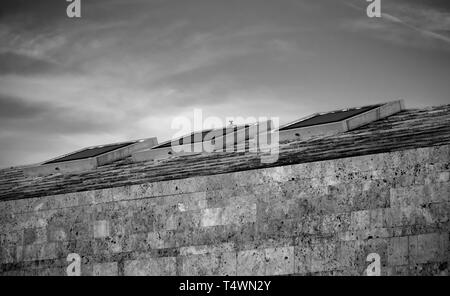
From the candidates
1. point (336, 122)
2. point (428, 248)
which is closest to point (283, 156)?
point (336, 122)

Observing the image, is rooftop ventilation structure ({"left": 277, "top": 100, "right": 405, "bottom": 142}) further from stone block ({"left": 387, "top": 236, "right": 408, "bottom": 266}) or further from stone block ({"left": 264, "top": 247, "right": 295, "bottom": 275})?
stone block ({"left": 387, "top": 236, "right": 408, "bottom": 266})

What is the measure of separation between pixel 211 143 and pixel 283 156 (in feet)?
12.6

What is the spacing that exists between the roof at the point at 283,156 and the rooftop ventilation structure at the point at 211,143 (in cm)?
47

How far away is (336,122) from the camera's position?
70.8 ft

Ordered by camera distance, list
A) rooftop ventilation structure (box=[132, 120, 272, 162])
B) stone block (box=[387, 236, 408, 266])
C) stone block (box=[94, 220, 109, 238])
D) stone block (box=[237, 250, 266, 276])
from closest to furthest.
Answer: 1. stone block (box=[387, 236, 408, 266])
2. stone block (box=[237, 250, 266, 276])
3. stone block (box=[94, 220, 109, 238])
4. rooftop ventilation structure (box=[132, 120, 272, 162])

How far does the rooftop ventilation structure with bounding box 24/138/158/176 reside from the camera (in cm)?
2456

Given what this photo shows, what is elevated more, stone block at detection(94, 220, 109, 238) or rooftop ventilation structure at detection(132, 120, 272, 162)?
rooftop ventilation structure at detection(132, 120, 272, 162)

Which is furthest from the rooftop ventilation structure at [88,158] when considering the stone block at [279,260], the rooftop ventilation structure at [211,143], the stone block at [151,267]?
the stone block at [279,260]

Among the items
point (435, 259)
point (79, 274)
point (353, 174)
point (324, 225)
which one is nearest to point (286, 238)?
point (324, 225)

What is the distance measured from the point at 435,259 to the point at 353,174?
8.73ft

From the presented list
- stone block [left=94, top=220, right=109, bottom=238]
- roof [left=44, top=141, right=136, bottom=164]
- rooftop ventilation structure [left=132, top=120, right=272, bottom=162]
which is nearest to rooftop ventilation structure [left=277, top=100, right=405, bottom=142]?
rooftop ventilation structure [left=132, top=120, right=272, bottom=162]

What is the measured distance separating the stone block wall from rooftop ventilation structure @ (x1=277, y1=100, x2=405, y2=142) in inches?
144

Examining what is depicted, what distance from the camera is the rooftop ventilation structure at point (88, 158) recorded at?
24.6 metres

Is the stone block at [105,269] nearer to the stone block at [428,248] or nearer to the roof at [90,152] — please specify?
the roof at [90,152]
